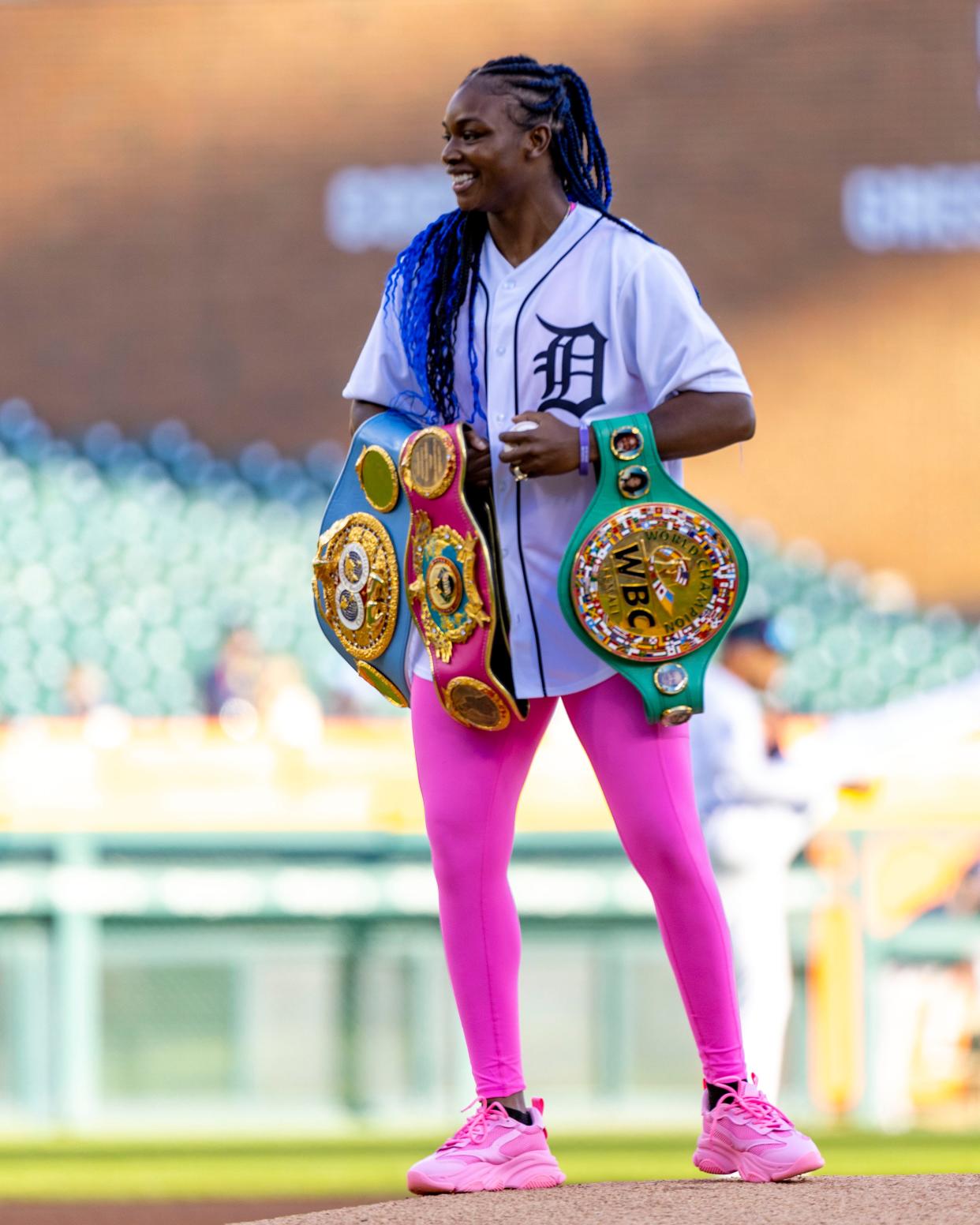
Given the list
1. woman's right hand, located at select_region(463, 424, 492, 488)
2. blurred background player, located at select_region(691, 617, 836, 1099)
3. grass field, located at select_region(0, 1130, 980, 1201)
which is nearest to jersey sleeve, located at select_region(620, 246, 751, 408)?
woman's right hand, located at select_region(463, 424, 492, 488)

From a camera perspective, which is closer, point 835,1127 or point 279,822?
point 835,1127

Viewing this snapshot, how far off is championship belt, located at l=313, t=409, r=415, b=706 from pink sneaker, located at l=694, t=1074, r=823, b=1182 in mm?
672

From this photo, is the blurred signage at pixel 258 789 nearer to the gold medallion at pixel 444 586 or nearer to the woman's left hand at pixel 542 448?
the gold medallion at pixel 444 586

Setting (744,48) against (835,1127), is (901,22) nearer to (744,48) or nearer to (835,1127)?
(744,48)

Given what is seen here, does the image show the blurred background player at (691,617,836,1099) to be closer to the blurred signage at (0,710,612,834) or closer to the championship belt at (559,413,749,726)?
the blurred signage at (0,710,612,834)

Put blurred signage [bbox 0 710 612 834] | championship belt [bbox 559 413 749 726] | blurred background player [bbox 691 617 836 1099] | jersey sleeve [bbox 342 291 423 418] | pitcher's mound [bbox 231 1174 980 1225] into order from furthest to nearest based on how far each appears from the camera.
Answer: blurred signage [bbox 0 710 612 834]
blurred background player [bbox 691 617 836 1099]
jersey sleeve [bbox 342 291 423 418]
championship belt [bbox 559 413 749 726]
pitcher's mound [bbox 231 1174 980 1225]

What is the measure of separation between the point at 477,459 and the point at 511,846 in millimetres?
493

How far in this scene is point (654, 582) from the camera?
2.24 meters

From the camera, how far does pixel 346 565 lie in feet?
8.02

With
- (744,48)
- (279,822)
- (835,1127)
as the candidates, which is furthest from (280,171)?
(835,1127)

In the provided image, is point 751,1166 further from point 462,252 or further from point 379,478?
Answer: point 462,252

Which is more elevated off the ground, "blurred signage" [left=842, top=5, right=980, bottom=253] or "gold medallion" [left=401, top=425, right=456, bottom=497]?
"blurred signage" [left=842, top=5, right=980, bottom=253]

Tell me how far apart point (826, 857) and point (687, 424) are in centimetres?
537

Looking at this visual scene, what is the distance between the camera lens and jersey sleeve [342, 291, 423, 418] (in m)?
2.46
